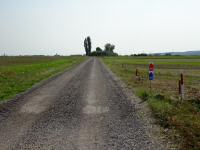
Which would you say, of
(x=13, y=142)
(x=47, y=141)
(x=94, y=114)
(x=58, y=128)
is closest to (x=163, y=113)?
(x=94, y=114)

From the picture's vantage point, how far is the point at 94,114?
33.4 ft

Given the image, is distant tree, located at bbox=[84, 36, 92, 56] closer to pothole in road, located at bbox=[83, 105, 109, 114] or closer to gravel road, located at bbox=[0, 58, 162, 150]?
gravel road, located at bbox=[0, 58, 162, 150]

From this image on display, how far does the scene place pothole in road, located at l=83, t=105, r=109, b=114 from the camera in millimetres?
10547

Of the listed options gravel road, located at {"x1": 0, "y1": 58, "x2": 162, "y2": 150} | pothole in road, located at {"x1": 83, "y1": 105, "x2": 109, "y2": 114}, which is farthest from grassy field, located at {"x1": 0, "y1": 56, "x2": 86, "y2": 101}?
pothole in road, located at {"x1": 83, "y1": 105, "x2": 109, "y2": 114}

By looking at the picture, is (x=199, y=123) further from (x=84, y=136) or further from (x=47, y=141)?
(x=47, y=141)

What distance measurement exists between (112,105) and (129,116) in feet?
7.14

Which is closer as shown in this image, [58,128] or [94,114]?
[58,128]

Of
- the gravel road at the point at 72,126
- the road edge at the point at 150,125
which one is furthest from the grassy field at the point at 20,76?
the road edge at the point at 150,125

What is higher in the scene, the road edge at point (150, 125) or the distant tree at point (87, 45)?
the distant tree at point (87, 45)

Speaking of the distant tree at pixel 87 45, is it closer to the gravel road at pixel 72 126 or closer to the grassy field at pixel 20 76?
the grassy field at pixel 20 76

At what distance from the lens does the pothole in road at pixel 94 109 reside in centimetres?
1055

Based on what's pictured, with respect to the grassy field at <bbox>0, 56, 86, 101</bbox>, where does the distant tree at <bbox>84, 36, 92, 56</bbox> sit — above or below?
above

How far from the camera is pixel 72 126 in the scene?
846cm

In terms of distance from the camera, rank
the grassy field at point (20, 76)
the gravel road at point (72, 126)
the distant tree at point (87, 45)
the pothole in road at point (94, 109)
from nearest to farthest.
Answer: the gravel road at point (72, 126) < the pothole in road at point (94, 109) < the grassy field at point (20, 76) < the distant tree at point (87, 45)
